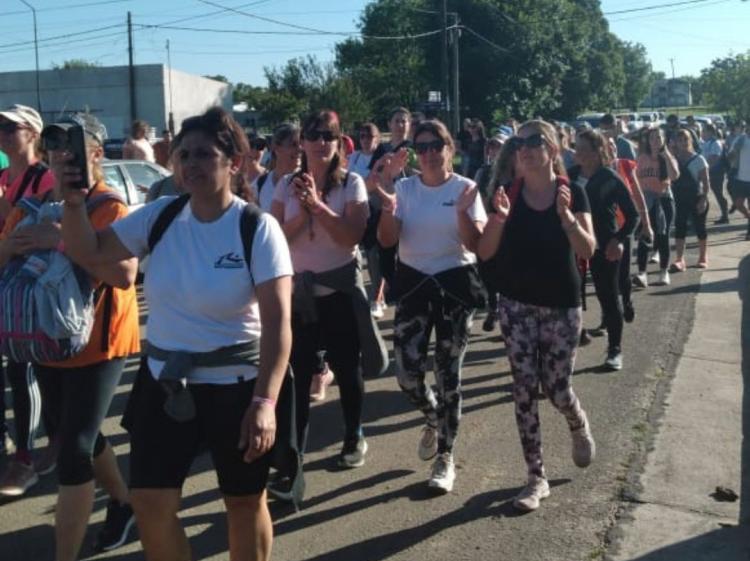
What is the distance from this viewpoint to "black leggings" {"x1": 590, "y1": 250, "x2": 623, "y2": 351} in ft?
23.1

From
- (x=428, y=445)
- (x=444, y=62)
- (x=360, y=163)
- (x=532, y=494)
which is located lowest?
(x=532, y=494)

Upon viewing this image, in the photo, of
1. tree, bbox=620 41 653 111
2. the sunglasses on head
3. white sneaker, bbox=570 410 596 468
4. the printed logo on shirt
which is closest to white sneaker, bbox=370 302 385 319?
the sunglasses on head

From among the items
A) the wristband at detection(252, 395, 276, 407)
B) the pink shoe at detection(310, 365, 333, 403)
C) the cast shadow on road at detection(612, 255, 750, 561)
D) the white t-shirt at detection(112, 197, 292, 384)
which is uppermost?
the white t-shirt at detection(112, 197, 292, 384)

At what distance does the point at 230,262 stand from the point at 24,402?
2.62 meters

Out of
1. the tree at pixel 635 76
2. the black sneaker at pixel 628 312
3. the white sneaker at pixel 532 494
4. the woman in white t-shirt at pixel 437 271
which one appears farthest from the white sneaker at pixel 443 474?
A: the tree at pixel 635 76

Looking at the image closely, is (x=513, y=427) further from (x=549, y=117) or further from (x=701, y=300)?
(x=549, y=117)

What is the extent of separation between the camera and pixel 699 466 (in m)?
5.04

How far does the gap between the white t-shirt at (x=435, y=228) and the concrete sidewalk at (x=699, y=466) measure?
153 cm

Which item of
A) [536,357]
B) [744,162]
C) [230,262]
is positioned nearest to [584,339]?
[536,357]

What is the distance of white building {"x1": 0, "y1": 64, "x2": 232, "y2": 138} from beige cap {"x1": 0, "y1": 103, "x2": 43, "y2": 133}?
155 ft

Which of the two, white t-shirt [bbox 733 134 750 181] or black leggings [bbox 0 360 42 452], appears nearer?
black leggings [bbox 0 360 42 452]

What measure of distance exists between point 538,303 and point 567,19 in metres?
58.2

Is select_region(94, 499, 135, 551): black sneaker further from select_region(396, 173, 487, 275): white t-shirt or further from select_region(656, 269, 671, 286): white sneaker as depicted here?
select_region(656, 269, 671, 286): white sneaker

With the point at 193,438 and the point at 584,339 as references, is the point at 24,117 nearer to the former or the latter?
the point at 193,438
